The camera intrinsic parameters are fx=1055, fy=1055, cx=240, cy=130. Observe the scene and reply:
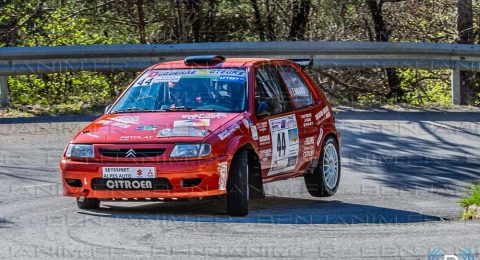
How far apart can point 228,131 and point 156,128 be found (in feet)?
2.04

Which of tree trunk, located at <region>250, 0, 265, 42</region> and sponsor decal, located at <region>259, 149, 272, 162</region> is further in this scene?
tree trunk, located at <region>250, 0, 265, 42</region>

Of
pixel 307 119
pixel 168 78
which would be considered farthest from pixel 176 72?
pixel 307 119

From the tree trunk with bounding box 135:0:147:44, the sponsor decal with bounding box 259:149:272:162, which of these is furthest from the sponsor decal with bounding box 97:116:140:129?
the tree trunk with bounding box 135:0:147:44

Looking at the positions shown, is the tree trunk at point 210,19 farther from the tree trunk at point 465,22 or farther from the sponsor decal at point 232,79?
the sponsor decal at point 232,79

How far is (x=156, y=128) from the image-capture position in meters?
9.05

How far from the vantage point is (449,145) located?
1340 cm

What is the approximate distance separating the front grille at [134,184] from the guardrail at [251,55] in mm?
7381

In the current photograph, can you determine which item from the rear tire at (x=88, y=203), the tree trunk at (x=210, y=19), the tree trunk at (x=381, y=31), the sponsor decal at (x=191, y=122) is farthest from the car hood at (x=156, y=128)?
the tree trunk at (x=381, y=31)

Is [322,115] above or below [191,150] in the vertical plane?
below

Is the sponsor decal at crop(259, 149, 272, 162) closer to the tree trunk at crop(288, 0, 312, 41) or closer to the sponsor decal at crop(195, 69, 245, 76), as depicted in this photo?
the sponsor decal at crop(195, 69, 245, 76)

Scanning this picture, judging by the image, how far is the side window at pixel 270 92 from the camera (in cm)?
988

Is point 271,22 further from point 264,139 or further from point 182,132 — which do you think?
point 182,132

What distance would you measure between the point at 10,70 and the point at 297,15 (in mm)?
7166

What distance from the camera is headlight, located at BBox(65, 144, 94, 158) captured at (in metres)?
8.98
